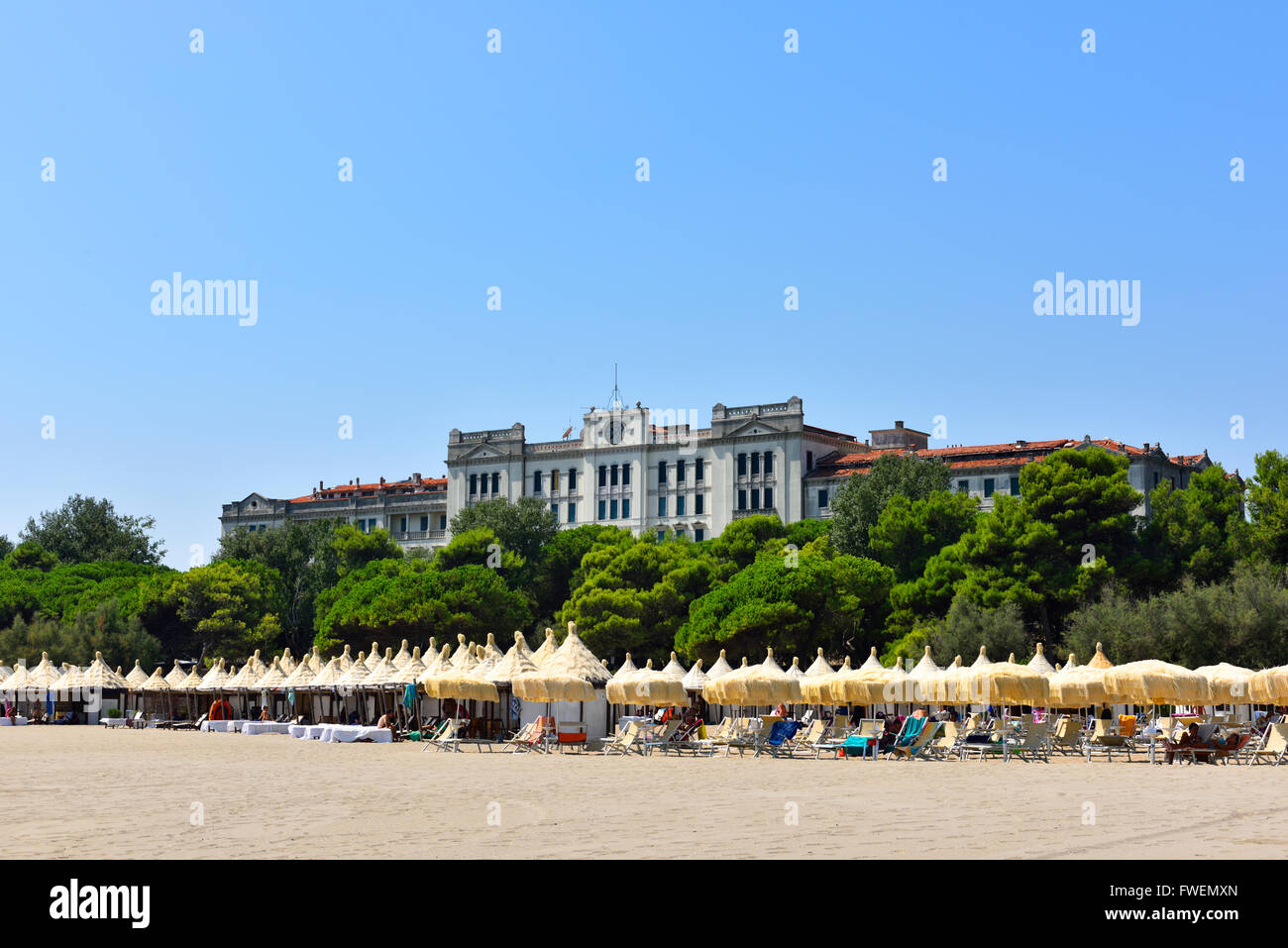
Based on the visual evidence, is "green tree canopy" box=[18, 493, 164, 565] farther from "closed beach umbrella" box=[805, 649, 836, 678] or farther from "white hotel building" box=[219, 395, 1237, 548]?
"closed beach umbrella" box=[805, 649, 836, 678]

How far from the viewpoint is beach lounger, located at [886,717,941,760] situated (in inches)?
1081

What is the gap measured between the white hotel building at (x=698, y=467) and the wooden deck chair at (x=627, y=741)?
5495 centimetres

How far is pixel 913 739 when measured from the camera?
27.7 m

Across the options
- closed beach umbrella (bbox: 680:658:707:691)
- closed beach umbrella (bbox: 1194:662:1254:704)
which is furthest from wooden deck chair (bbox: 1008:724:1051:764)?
closed beach umbrella (bbox: 680:658:707:691)

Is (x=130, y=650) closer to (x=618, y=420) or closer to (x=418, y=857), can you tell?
(x=618, y=420)

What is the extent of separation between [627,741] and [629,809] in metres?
14.6

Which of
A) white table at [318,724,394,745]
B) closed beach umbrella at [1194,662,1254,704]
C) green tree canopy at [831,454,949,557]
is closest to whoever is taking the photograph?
closed beach umbrella at [1194,662,1254,704]

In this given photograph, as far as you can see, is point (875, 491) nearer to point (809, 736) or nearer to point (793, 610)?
point (793, 610)

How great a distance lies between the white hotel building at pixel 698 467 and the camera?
8394cm

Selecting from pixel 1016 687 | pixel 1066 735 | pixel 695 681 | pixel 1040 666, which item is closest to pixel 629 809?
pixel 1066 735

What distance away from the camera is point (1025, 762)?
26.1 m

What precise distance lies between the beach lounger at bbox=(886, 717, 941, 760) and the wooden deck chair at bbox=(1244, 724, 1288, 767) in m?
5.66
